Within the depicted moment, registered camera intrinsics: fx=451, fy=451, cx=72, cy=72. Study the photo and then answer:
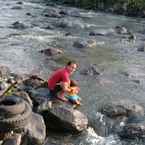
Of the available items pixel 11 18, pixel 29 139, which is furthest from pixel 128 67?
pixel 11 18

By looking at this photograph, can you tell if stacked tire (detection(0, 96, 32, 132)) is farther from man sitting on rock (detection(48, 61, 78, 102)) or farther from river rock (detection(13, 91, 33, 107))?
man sitting on rock (detection(48, 61, 78, 102))

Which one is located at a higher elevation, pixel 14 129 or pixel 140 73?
pixel 14 129

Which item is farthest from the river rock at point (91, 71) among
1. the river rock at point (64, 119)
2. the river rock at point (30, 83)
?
the river rock at point (64, 119)

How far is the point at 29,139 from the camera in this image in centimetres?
1198

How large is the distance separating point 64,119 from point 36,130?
1.23 m

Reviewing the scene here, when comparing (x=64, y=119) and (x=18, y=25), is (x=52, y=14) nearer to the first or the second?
(x=18, y=25)

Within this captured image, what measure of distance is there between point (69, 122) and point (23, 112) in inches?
62.2

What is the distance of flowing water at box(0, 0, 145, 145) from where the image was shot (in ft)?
56.9

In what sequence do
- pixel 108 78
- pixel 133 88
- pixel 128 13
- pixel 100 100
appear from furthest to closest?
pixel 128 13 → pixel 108 78 → pixel 133 88 → pixel 100 100

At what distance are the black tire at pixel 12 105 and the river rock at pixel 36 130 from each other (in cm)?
48

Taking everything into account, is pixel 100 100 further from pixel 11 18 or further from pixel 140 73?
pixel 11 18

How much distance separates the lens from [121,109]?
15.1m

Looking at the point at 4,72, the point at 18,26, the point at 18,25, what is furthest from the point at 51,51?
the point at 18,25

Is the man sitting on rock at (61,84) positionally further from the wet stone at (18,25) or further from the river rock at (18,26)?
the wet stone at (18,25)
